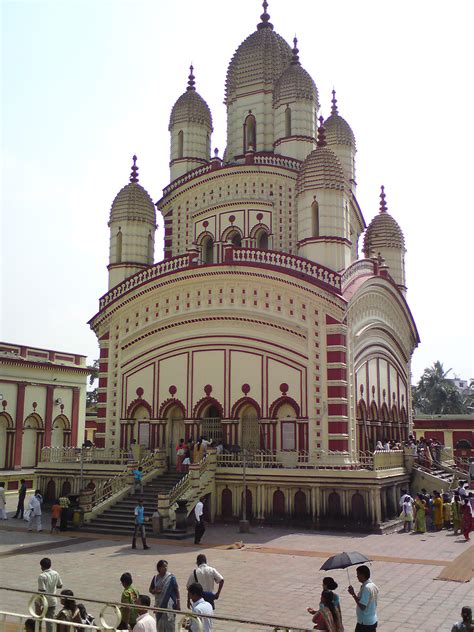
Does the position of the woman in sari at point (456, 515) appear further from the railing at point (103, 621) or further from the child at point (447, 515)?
the railing at point (103, 621)

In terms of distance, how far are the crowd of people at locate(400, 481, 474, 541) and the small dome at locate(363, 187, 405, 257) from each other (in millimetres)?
14636

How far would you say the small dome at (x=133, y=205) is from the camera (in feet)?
101

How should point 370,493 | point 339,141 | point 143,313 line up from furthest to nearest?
point 339,141, point 143,313, point 370,493

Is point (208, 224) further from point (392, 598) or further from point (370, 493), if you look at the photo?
point (392, 598)

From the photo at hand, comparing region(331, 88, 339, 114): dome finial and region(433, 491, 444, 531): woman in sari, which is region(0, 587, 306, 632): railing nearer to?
region(433, 491, 444, 531): woman in sari

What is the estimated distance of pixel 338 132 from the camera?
34375mm

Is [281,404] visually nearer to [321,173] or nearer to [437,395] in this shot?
[321,173]

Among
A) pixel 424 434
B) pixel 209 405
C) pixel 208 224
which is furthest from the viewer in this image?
pixel 424 434

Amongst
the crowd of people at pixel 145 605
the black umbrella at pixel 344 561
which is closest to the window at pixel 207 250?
the crowd of people at pixel 145 605

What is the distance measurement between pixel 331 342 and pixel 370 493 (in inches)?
209

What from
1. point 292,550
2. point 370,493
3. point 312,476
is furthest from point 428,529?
point 292,550

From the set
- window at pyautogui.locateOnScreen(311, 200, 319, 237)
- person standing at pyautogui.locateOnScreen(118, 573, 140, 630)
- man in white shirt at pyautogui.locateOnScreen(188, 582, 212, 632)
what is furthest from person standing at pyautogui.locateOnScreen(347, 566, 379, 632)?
window at pyautogui.locateOnScreen(311, 200, 319, 237)

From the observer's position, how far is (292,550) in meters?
18.1

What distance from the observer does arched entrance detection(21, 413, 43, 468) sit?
35.8 m
